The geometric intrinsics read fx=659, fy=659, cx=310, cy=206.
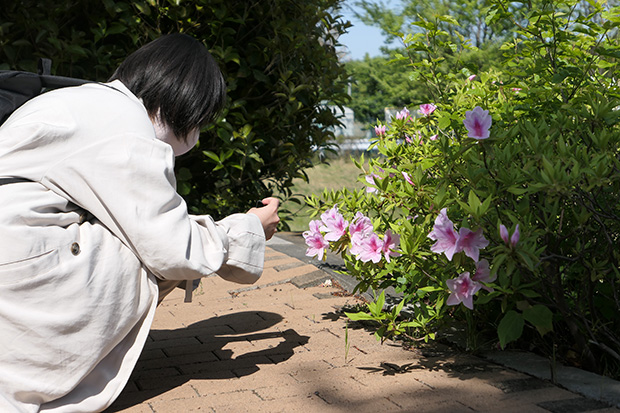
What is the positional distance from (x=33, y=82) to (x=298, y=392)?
1.41 metres

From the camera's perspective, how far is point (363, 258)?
2.49 metres

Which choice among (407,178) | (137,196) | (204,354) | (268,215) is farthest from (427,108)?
(137,196)

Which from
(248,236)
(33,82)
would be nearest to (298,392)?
(248,236)

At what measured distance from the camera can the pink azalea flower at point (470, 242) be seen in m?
1.98

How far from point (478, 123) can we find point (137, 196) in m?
1.07

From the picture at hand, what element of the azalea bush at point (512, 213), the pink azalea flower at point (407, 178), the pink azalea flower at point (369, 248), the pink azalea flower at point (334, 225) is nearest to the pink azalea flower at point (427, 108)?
the azalea bush at point (512, 213)

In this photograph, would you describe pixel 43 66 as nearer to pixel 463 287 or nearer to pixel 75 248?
pixel 75 248

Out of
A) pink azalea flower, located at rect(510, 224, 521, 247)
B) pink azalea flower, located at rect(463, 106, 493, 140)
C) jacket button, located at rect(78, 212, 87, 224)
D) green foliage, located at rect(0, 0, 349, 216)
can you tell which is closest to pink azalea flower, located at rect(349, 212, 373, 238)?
pink azalea flower, located at rect(463, 106, 493, 140)

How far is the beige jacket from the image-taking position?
1.94m

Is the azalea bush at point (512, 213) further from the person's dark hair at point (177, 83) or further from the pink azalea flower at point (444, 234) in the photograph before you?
the person's dark hair at point (177, 83)

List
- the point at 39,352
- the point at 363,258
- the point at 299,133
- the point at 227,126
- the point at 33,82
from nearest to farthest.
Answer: the point at 39,352 < the point at 33,82 < the point at 363,258 < the point at 227,126 < the point at 299,133

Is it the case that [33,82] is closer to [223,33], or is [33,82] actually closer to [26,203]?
[26,203]

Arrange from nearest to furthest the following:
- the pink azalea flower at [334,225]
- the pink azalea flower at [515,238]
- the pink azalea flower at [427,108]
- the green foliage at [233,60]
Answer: the pink azalea flower at [515,238] → the pink azalea flower at [334,225] → the pink azalea flower at [427,108] → the green foliage at [233,60]

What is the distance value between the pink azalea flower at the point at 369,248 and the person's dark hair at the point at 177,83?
2.42 ft
